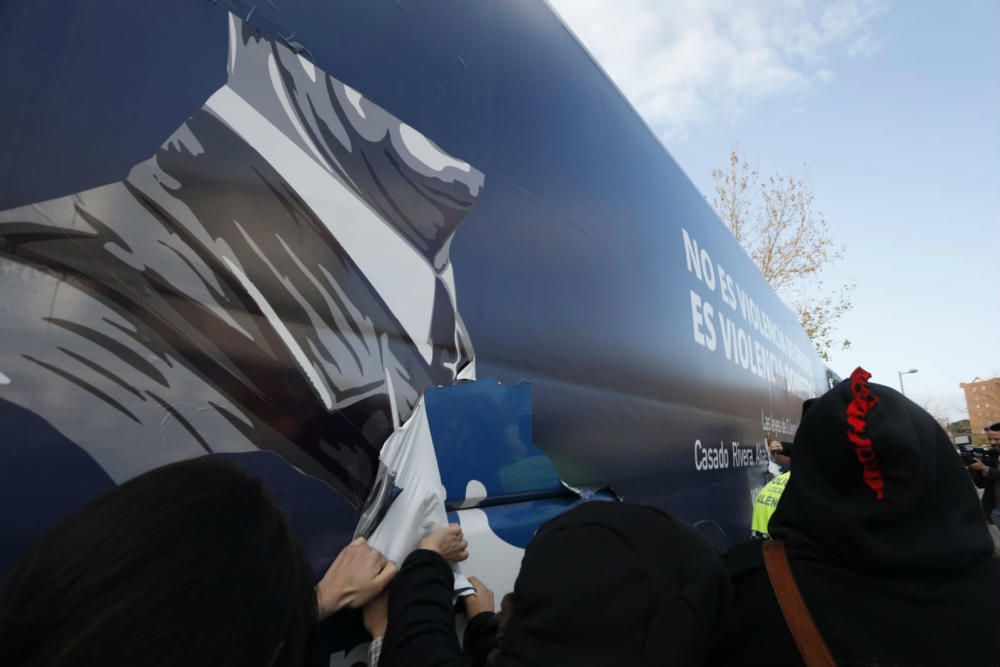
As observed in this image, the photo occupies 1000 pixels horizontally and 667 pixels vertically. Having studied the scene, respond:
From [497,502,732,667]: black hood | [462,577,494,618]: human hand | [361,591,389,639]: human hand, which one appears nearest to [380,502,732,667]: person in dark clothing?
[497,502,732,667]: black hood

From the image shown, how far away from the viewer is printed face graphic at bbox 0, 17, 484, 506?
67 centimetres

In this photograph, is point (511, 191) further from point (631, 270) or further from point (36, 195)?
point (36, 195)

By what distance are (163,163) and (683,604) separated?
0.86 meters

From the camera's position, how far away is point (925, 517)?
32.7 inches

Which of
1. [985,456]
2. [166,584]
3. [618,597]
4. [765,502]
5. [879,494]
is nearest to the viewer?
[166,584]

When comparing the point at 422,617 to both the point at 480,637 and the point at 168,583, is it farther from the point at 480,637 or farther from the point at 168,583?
the point at 168,583

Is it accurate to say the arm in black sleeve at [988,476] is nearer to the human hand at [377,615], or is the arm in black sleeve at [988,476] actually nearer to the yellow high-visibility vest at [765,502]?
the yellow high-visibility vest at [765,502]

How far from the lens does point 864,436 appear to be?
84 centimetres

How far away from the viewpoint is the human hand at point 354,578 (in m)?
0.88

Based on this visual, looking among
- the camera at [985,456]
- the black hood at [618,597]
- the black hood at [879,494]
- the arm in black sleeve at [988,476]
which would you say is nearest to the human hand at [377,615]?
the black hood at [618,597]

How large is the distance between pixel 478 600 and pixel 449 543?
0.14 metres

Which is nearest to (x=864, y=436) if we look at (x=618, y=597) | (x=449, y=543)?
(x=618, y=597)

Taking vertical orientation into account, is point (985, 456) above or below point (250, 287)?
below

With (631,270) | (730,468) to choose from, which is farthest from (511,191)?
(730,468)
